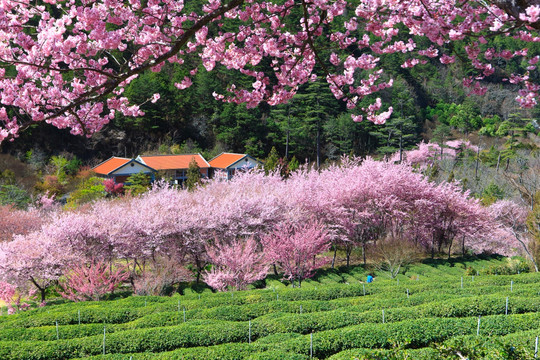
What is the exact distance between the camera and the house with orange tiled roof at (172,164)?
41.5m

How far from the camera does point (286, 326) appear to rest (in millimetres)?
10383

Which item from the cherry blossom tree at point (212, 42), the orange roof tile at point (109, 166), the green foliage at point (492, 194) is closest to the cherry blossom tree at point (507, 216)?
the green foliage at point (492, 194)

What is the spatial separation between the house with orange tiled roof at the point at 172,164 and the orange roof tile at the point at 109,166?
172cm

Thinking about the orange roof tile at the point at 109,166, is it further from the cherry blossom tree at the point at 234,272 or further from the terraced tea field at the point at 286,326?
the terraced tea field at the point at 286,326

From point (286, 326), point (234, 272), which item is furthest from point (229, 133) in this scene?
point (286, 326)

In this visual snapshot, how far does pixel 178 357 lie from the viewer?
27.4 feet

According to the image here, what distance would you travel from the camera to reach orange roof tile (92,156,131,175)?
1588 inches

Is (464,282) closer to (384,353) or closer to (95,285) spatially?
(384,353)

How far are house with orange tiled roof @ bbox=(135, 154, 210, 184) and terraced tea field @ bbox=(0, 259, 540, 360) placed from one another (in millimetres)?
28057

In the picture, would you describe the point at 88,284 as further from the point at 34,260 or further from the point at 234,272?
the point at 234,272

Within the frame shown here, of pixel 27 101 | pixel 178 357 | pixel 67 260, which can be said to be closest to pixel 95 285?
pixel 67 260

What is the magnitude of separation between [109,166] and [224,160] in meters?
11.4

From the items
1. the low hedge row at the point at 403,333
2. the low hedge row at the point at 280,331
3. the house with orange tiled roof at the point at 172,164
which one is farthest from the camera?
the house with orange tiled roof at the point at 172,164

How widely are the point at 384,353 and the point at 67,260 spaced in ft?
47.5
